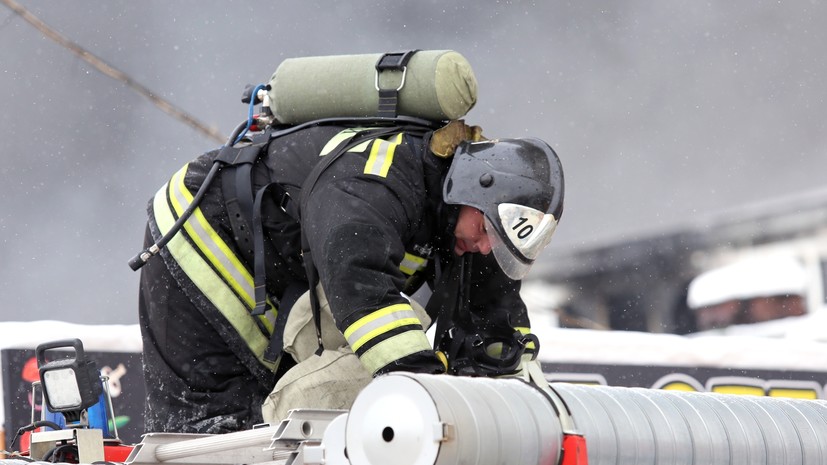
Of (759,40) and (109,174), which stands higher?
(759,40)

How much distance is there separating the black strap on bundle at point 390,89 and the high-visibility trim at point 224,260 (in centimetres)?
50

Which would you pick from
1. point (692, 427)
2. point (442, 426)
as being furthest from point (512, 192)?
point (442, 426)

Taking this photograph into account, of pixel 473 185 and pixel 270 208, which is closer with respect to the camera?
pixel 473 185

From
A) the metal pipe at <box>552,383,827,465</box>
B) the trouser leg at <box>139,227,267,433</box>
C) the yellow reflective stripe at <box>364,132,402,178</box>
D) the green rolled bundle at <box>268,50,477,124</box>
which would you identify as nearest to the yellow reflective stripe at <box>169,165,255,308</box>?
the trouser leg at <box>139,227,267,433</box>

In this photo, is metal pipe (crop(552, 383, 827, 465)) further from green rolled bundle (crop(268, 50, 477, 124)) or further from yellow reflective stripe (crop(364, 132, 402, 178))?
green rolled bundle (crop(268, 50, 477, 124))

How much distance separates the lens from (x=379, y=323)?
7.72 ft

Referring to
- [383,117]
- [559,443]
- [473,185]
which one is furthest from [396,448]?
[383,117]

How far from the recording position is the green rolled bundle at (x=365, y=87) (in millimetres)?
2811

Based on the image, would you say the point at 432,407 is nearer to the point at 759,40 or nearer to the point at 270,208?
the point at 270,208

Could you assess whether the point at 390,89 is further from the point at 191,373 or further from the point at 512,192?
the point at 191,373

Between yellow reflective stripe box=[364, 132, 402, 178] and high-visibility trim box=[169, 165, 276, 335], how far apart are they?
0.49m

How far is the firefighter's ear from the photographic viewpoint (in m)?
2.74

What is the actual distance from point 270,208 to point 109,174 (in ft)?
16.6

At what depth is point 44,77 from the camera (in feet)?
24.6
